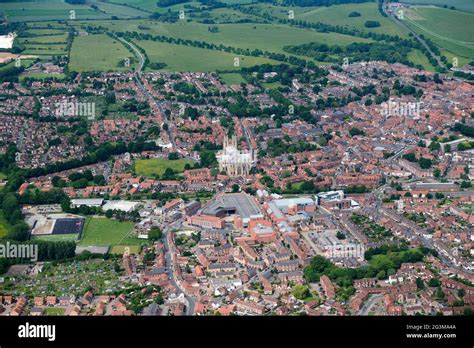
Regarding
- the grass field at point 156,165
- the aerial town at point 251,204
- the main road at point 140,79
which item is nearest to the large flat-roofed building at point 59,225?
the aerial town at point 251,204

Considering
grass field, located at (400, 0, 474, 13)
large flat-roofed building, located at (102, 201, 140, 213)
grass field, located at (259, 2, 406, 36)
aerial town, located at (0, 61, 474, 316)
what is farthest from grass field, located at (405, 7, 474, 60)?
large flat-roofed building, located at (102, 201, 140, 213)

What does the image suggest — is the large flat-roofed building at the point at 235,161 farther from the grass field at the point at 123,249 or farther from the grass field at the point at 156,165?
the grass field at the point at 123,249

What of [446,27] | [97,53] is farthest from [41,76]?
[446,27]

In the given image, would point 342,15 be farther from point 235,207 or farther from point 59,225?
point 59,225

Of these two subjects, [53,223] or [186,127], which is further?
[186,127]

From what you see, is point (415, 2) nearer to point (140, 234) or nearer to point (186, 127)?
point (186, 127)
